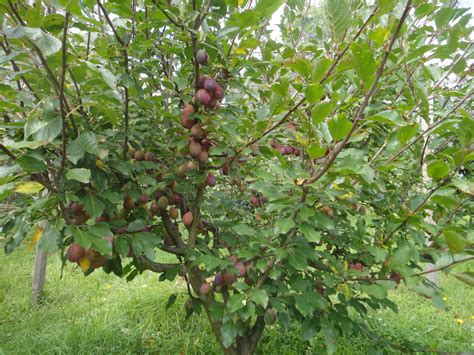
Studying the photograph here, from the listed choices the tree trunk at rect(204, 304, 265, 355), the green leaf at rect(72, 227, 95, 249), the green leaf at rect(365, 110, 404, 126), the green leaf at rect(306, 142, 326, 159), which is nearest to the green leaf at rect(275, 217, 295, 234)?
the green leaf at rect(306, 142, 326, 159)

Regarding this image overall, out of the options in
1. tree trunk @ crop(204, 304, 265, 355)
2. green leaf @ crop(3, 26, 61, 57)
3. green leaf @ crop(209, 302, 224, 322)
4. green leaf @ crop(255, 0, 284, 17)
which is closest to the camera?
green leaf @ crop(3, 26, 61, 57)

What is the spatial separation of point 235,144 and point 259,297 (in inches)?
14.5

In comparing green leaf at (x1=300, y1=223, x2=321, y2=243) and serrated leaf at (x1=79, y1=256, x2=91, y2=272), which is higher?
green leaf at (x1=300, y1=223, x2=321, y2=243)

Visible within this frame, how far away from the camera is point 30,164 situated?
29.5 inches

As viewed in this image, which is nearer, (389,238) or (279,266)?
(389,238)

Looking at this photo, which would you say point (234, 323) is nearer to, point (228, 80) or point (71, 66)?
point (228, 80)

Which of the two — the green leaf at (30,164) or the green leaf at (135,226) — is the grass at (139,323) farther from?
the green leaf at (30,164)

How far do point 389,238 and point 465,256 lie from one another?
0.16 metres

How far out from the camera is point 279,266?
106cm

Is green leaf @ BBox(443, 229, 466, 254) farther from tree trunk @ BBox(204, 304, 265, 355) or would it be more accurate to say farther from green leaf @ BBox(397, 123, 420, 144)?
tree trunk @ BBox(204, 304, 265, 355)

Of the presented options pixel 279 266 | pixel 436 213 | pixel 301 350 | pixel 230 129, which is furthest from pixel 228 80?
pixel 301 350

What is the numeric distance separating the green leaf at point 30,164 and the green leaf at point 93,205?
0.42 feet

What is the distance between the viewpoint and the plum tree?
0.72 meters

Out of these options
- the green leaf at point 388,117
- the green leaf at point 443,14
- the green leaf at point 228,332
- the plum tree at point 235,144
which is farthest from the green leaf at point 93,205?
the green leaf at point 443,14
